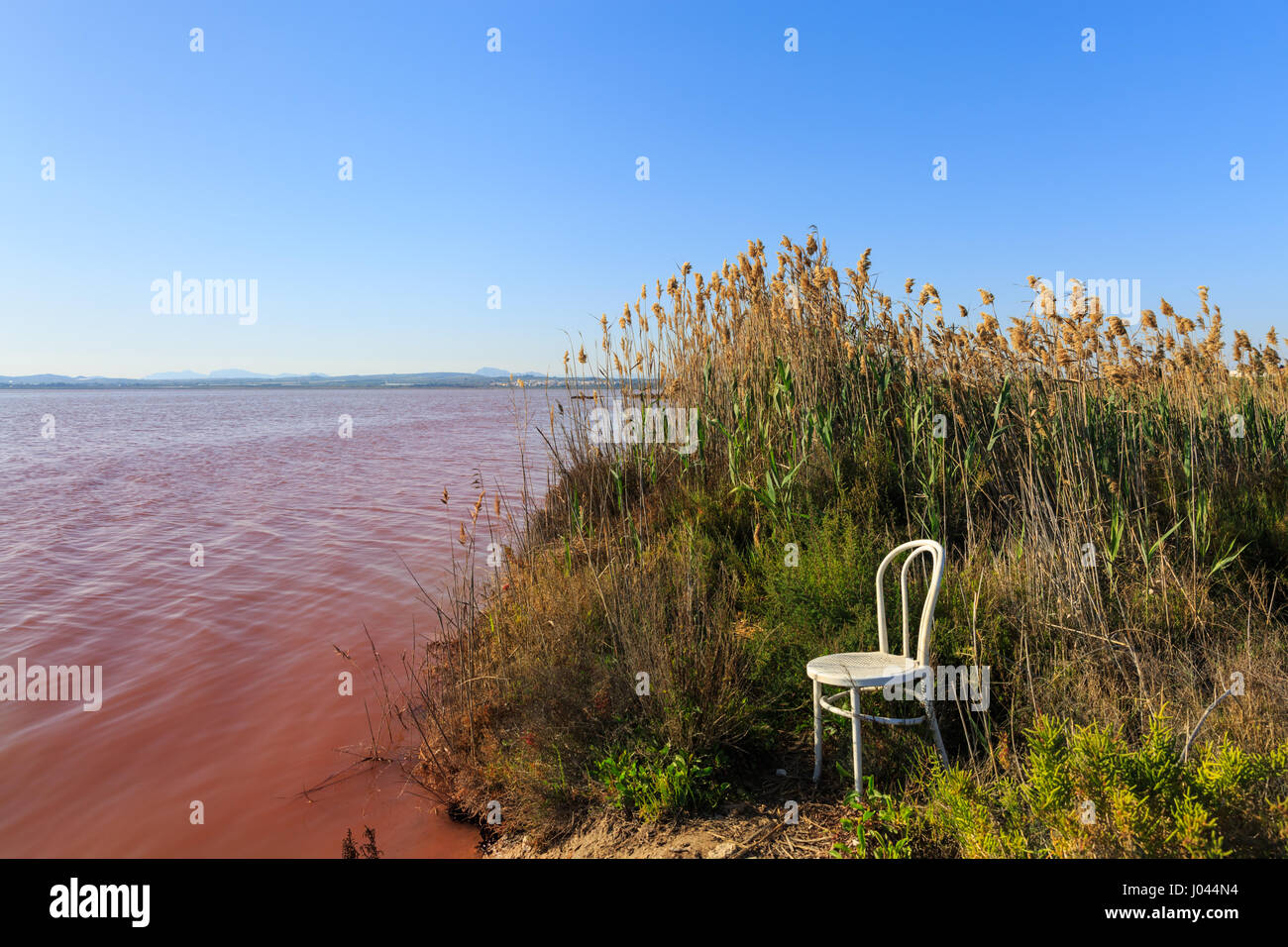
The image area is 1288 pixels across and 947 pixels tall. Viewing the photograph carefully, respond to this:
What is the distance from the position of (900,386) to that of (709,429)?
5.16 feet

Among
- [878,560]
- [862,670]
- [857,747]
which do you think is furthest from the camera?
[878,560]

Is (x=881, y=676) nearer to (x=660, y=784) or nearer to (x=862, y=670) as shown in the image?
(x=862, y=670)

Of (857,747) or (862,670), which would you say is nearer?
(857,747)

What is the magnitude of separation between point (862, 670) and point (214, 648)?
4661mm

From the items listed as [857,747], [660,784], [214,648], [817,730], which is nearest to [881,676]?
[857,747]

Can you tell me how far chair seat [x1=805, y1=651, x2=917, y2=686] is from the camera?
2869 millimetres

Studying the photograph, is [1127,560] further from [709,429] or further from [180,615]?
[180,615]

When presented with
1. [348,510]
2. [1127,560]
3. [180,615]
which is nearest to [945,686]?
[1127,560]

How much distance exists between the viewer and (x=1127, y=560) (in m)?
4.25

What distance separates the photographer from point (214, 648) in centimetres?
536

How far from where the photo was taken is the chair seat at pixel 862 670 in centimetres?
287

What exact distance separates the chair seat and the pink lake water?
1.68m
